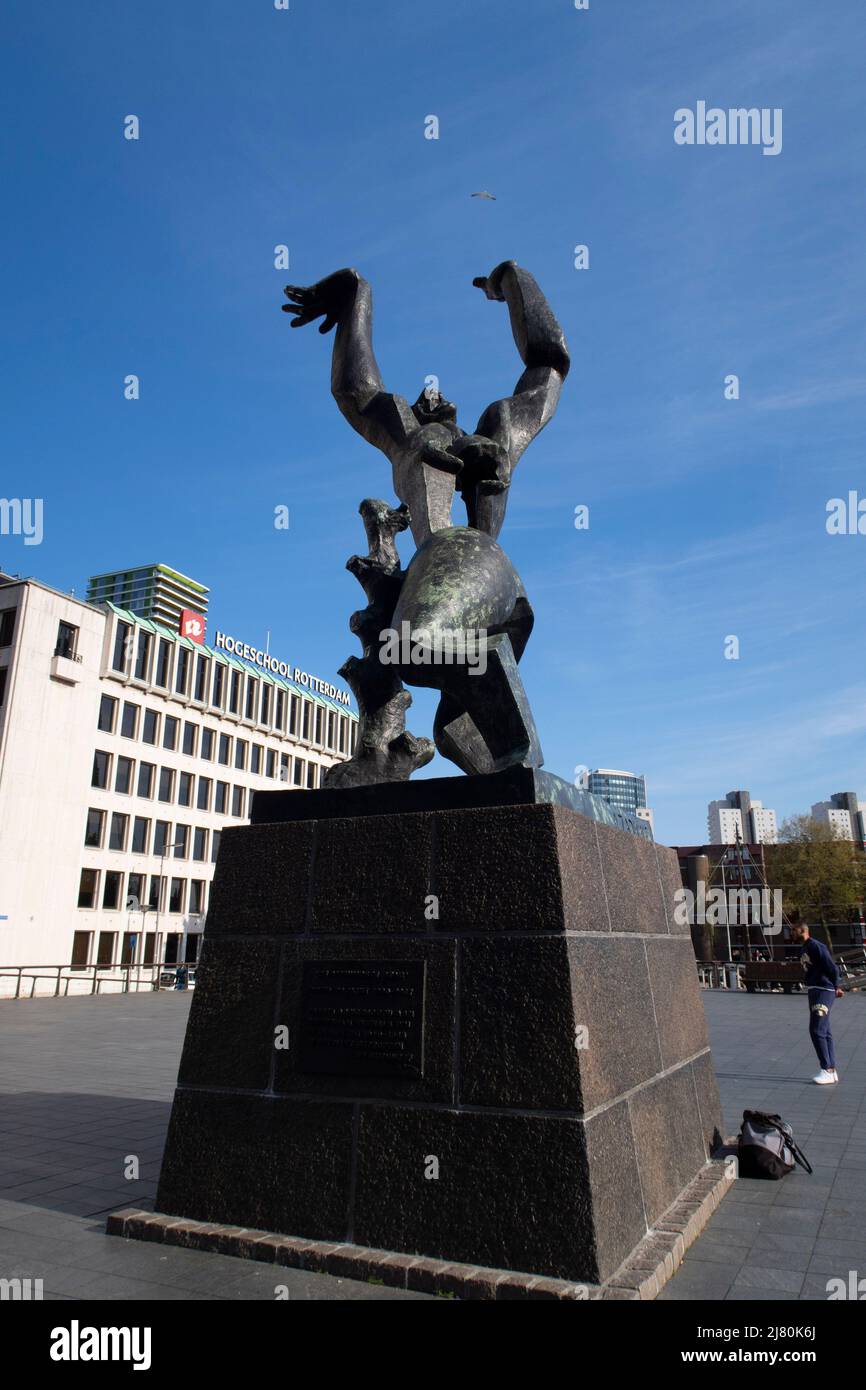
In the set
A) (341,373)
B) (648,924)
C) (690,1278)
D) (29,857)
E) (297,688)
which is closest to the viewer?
(690,1278)

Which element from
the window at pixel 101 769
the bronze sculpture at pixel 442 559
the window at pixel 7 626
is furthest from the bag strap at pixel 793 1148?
the window at pixel 101 769

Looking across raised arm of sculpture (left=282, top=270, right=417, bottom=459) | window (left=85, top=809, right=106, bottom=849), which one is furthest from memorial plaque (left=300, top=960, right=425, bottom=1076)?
window (left=85, top=809, right=106, bottom=849)

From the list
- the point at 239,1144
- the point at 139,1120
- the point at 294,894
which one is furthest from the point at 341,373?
the point at 139,1120

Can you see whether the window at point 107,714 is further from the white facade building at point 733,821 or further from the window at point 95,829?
the white facade building at point 733,821

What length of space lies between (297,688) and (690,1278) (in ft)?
183

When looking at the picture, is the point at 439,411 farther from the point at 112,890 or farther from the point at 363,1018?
the point at 112,890

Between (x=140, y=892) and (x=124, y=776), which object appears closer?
(x=124, y=776)

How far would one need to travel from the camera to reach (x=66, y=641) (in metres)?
36.8

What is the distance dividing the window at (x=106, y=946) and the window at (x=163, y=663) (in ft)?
39.2

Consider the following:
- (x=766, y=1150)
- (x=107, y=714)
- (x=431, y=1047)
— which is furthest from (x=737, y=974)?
(x=107, y=714)

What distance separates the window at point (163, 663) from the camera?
44.7m

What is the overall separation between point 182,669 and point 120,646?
18.6ft
